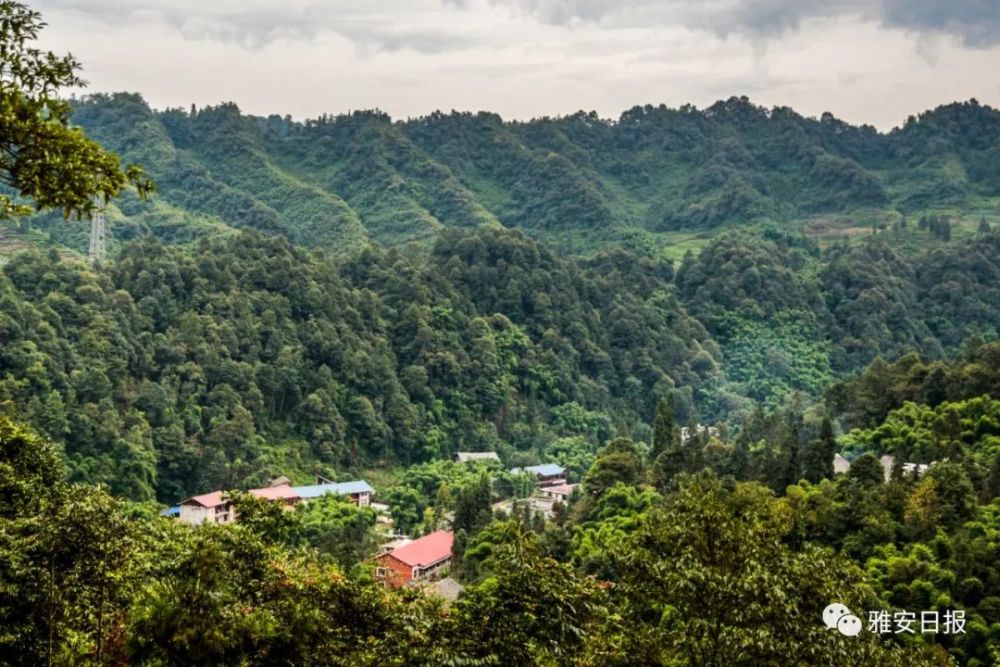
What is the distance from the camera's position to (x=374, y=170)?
335ft

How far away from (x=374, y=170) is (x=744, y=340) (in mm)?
45478

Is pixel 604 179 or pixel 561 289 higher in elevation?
pixel 604 179

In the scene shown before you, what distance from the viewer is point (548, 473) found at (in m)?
49.2

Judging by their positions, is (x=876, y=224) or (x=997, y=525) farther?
(x=876, y=224)

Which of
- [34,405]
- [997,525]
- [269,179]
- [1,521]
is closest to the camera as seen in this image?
[1,521]

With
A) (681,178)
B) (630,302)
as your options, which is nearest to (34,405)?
(630,302)

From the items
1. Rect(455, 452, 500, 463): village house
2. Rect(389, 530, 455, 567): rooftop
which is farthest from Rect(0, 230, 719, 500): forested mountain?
Rect(389, 530, 455, 567): rooftop

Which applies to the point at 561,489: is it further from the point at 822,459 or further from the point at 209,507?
the point at 822,459

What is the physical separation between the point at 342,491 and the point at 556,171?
7125cm

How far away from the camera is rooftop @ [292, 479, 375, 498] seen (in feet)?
133

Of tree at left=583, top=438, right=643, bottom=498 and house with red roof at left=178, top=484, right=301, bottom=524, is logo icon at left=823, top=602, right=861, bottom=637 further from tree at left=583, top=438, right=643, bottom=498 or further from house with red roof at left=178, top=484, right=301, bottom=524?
house with red roof at left=178, top=484, right=301, bottom=524

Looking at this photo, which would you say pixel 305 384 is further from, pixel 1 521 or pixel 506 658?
pixel 506 658

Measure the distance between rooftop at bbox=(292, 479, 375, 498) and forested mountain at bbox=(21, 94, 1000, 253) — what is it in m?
39.9

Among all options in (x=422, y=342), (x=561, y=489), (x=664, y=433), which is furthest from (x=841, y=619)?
(x=422, y=342)
